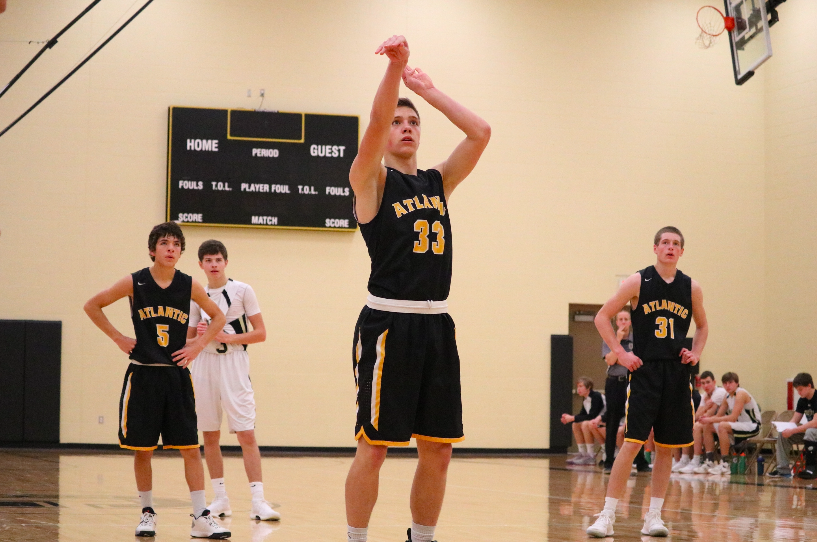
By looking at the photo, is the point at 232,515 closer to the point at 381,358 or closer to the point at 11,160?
the point at 381,358

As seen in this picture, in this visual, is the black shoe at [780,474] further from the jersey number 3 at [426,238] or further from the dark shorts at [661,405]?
the jersey number 3 at [426,238]

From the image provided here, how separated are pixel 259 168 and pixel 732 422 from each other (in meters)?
7.49

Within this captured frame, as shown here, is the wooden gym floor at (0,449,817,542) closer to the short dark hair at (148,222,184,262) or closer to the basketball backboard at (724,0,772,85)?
the short dark hair at (148,222,184,262)

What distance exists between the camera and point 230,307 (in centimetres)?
660

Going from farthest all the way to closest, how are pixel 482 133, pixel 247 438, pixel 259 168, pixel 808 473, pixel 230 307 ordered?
1. pixel 259 168
2. pixel 808 473
3. pixel 230 307
4. pixel 247 438
5. pixel 482 133

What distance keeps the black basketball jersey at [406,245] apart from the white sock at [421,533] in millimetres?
938

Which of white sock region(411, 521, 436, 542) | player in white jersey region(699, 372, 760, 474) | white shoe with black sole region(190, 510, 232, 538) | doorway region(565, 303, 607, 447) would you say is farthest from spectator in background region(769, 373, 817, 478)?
white sock region(411, 521, 436, 542)

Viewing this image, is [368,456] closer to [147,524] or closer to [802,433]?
[147,524]

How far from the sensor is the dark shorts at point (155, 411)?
5301 millimetres

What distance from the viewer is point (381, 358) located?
12.0 feet

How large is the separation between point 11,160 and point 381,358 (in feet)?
36.7

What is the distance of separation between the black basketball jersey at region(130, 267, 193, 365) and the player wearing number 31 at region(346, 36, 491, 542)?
2.04 m

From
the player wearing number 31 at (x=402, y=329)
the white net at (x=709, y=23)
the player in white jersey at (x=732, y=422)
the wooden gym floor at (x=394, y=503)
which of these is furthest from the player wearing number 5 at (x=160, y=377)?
the white net at (x=709, y=23)

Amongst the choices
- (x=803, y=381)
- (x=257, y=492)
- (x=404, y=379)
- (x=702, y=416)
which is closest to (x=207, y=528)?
(x=257, y=492)
